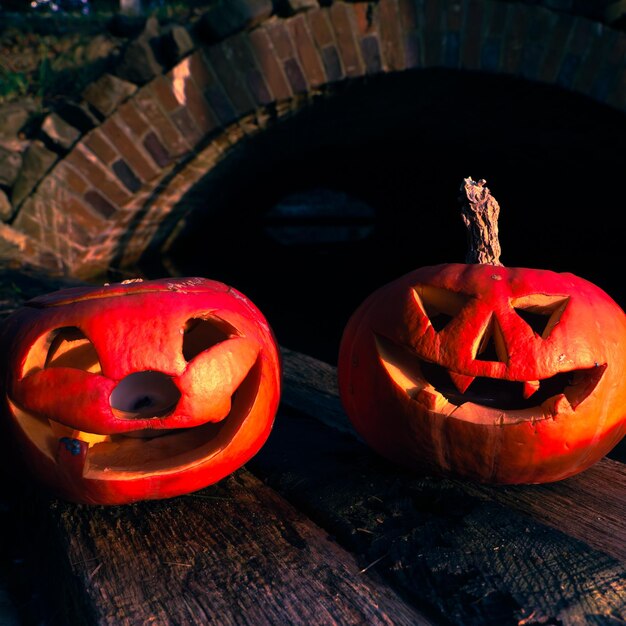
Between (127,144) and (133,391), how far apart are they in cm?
292

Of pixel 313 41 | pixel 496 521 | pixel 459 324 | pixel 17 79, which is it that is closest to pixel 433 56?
pixel 313 41

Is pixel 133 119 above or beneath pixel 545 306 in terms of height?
above

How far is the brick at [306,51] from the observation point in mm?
3691

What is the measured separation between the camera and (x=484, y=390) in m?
1.32

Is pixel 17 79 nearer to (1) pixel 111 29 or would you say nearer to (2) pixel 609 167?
(1) pixel 111 29

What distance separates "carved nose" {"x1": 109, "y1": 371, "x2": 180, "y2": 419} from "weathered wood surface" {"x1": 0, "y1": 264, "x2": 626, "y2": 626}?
19 centimetres

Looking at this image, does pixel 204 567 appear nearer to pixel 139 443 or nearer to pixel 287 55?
pixel 139 443

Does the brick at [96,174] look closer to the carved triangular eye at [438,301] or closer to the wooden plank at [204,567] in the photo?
the wooden plank at [204,567]

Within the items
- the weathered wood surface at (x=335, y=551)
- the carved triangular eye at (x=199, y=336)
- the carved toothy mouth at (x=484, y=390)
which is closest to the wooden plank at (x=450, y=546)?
the weathered wood surface at (x=335, y=551)

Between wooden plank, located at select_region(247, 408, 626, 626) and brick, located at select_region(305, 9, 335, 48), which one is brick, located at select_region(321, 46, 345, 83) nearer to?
brick, located at select_region(305, 9, 335, 48)

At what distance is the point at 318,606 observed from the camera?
3.08 ft

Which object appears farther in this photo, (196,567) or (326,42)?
(326,42)

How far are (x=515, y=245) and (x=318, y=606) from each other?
6821 mm

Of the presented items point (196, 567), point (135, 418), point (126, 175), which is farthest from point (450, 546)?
point (126, 175)
